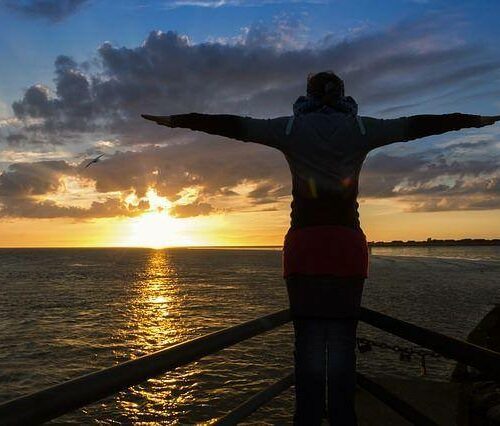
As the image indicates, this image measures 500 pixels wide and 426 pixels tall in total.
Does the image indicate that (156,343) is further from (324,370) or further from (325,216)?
(325,216)

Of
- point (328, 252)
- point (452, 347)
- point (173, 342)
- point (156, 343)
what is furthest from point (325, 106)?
point (173, 342)

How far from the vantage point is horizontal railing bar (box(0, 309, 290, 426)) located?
51.8 inches

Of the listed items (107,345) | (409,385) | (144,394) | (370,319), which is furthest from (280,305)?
(370,319)

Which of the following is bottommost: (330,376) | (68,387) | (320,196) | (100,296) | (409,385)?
(100,296)

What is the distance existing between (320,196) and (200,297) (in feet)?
148

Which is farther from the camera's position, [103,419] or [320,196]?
[103,419]

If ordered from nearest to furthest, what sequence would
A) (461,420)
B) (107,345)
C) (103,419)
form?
(461,420) < (103,419) < (107,345)

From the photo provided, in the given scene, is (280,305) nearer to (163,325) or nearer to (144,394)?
(163,325)

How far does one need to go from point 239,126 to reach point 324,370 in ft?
5.12

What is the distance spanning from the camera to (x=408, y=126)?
8.92 ft

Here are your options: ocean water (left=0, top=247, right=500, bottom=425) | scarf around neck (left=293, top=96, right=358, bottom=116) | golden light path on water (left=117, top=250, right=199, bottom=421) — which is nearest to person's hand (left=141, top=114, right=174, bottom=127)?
scarf around neck (left=293, top=96, right=358, bottom=116)

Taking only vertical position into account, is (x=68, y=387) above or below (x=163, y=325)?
above

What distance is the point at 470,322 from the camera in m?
30.6

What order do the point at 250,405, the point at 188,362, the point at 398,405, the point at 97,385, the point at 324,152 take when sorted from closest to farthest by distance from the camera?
the point at 97,385
the point at 188,362
the point at 324,152
the point at 250,405
the point at 398,405
